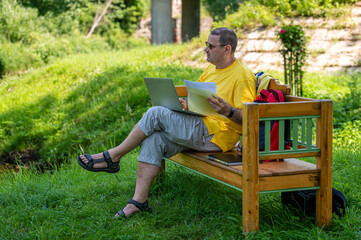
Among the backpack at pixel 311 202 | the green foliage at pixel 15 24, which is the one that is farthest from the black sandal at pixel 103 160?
the green foliage at pixel 15 24

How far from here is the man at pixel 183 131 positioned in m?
3.79

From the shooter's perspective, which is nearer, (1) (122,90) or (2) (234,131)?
(2) (234,131)

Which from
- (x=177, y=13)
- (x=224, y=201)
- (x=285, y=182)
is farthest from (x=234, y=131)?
(x=177, y=13)

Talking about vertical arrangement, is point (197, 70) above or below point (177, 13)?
below

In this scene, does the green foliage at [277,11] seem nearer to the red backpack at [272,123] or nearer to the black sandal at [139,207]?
the red backpack at [272,123]

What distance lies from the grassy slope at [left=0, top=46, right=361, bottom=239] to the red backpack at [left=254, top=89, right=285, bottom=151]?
52 centimetres

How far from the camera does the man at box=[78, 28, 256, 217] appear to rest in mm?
3785

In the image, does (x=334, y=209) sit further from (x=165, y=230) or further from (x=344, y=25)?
(x=344, y=25)

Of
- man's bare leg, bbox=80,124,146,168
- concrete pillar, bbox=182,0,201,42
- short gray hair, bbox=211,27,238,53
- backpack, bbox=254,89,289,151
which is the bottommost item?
man's bare leg, bbox=80,124,146,168

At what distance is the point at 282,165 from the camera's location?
3385mm

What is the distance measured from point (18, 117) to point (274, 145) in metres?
6.95

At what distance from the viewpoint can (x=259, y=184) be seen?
3092 mm

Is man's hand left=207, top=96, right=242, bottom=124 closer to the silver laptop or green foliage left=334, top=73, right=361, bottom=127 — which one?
the silver laptop

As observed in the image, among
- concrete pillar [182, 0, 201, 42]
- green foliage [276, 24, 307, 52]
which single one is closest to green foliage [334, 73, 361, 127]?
green foliage [276, 24, 307, 52]
